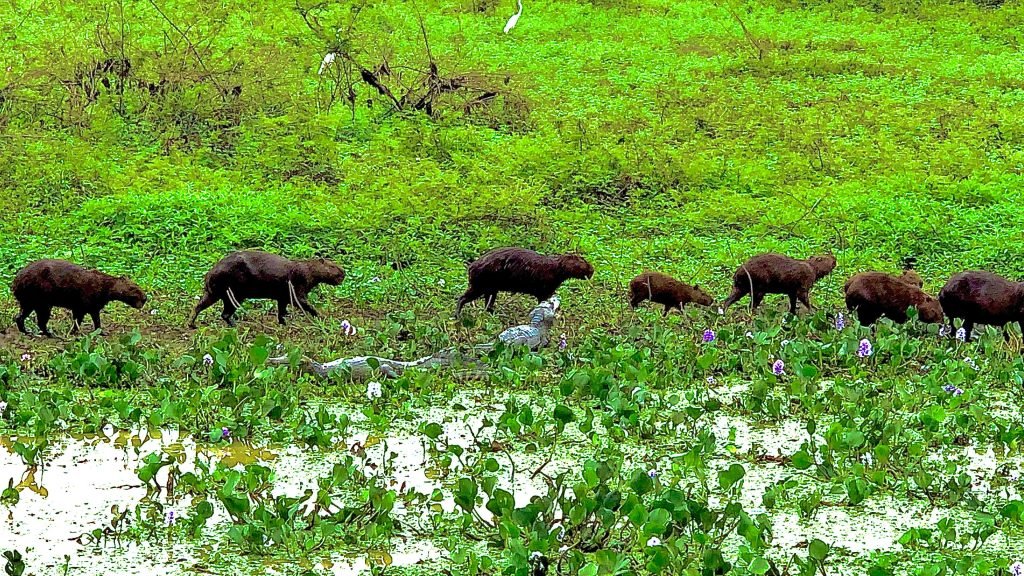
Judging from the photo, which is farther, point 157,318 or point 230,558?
point 157,318

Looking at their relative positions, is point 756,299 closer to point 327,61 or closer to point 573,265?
point 573,265

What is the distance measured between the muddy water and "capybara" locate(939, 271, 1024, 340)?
1.93 meters

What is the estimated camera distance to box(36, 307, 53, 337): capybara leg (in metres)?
8.05

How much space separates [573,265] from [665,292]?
24.1 inches

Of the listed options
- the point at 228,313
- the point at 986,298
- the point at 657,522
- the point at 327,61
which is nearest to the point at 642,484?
the point at 657,522

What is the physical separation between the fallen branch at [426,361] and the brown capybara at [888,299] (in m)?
1.87

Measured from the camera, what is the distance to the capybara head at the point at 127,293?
8188mm

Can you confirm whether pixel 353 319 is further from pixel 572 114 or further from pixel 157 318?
pixel 572 114

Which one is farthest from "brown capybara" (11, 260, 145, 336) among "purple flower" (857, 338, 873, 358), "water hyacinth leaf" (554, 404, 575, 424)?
"purple flower" (857, 338, 873, 358)

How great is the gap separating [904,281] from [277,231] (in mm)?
4911

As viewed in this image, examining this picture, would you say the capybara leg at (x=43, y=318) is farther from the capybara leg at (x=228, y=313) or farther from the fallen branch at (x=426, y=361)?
the fallen branch at (x=426, y=361)

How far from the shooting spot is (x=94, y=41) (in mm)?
15039

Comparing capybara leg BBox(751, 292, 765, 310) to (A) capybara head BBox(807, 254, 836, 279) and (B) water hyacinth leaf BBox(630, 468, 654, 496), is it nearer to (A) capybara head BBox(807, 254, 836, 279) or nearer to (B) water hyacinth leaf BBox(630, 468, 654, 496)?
(A) capybara head BBox(807, 254, 836, 279)

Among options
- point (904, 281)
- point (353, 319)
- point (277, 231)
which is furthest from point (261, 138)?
point (904, 281)
